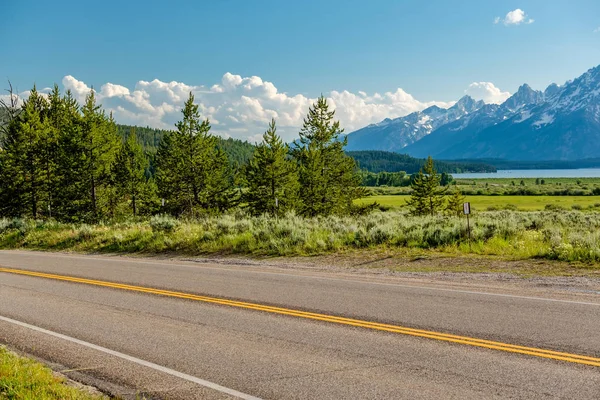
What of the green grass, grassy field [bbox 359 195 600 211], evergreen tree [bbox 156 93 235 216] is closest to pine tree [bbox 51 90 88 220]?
evergreen tree [bbox 156 93 235 216]

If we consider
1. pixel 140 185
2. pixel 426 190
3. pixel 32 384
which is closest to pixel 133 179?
pixel 140 185

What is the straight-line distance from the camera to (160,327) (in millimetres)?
8172

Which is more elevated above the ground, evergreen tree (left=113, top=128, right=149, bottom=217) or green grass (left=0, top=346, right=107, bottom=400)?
evergreen tree (left=113, top=128, right=149, bottom=217)

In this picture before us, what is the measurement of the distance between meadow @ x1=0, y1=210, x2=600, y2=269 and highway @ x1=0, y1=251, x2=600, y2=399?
Answer: 15.8 ft

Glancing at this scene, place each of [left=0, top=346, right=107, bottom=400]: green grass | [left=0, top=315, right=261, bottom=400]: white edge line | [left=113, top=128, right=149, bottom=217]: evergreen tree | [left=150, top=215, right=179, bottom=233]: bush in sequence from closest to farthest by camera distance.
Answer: [left=0, top=346, right=107, bottom=400]: green grass, [left=0, top=315, right=261, bottom=400]: white edge line, [left=150, top=215, right=179, bottom=233]: bush, [left=113, top=128, right=149, bottom=217]: evergreen tree

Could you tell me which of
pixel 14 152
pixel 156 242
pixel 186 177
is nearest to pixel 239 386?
pixel 156 242

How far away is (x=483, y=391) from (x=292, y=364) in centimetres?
233

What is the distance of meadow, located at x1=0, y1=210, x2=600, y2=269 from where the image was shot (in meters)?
14.4

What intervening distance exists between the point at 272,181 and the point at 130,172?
2035 cm

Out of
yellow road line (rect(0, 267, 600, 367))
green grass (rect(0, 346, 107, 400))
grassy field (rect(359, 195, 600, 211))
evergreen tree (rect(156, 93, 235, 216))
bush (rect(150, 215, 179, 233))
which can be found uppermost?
evergreen tree (rect(156, 93, 235, 216))

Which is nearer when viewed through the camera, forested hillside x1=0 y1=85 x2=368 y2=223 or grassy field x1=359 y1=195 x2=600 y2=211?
forested hillside x1=0 y1=85 x2=368 y2=223

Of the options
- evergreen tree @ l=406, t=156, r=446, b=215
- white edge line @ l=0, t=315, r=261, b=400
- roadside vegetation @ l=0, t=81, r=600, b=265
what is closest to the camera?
white edge line @ l=0, t=315, r=261, b=400

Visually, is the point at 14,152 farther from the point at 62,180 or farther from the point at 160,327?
the point at 160,327

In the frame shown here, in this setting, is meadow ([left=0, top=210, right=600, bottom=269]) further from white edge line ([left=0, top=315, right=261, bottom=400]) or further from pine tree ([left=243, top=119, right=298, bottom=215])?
pine tree ([left=243, top=119, right=298, bottom=215])
